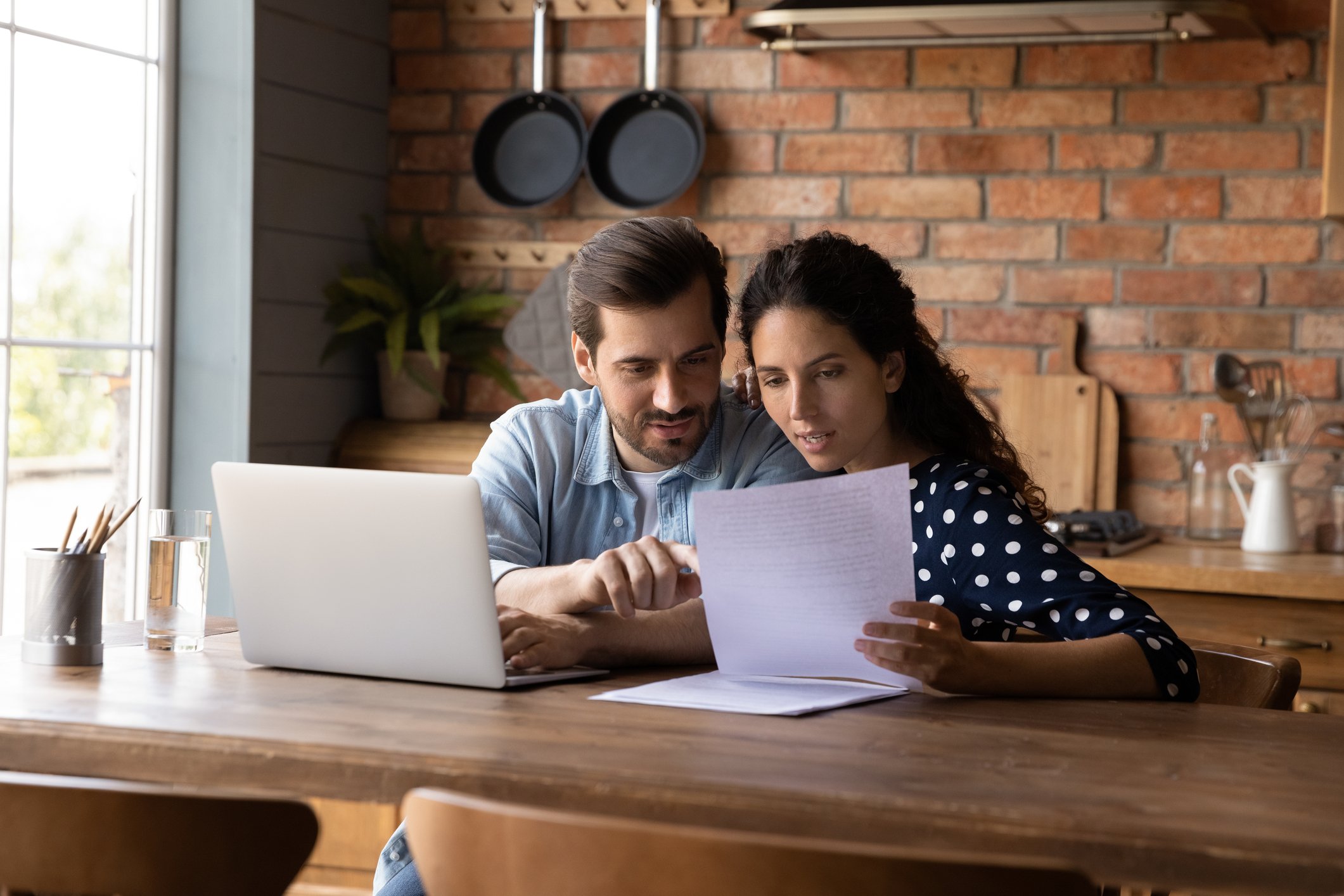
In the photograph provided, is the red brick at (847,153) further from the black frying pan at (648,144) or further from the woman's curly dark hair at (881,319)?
the woman's curly dark hair at (881,319)

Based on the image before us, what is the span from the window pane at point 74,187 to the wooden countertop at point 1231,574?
6.42 ft

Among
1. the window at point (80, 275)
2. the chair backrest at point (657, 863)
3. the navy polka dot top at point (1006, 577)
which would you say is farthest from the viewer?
the window at point (80, 275)

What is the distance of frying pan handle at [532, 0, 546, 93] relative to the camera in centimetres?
327

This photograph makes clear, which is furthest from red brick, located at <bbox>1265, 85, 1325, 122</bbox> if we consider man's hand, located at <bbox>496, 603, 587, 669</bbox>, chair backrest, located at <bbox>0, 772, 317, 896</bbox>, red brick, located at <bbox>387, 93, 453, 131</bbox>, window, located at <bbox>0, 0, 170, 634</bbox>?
chair backrest, located at <bbox>0, 772, 317, 896</bbox>

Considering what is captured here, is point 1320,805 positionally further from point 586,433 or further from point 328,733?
point 586,433

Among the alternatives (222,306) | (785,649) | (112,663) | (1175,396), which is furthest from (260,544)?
(1175,396)

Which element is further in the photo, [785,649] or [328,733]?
[785,649]

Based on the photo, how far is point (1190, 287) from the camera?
2.98 metres

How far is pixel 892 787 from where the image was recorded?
1.04 m

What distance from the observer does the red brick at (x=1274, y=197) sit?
2.90 metres

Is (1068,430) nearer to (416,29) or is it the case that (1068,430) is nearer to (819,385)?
(819,385)

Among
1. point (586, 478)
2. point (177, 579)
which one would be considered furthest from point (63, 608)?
point (586, 478)

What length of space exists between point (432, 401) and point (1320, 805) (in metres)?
2.50

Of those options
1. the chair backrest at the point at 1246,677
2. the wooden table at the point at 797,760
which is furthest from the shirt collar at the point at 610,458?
the chair backrest at the point at 1246,677
